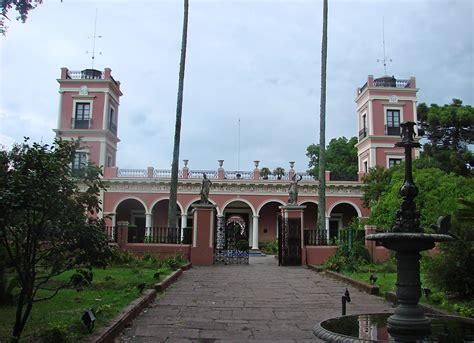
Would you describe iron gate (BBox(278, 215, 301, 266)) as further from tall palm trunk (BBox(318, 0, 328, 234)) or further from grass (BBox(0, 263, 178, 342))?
grass (BBox(0, 263, 178, 342))

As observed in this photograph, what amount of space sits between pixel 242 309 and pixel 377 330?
3216 mm

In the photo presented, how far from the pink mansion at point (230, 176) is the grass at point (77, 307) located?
20.8m

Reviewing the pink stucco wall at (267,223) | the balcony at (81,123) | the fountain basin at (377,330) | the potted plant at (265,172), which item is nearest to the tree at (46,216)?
the fountain basin at (377,330)

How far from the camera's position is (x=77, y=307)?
7.17 meters

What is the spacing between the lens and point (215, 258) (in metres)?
17.4

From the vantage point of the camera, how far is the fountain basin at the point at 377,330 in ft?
15.0

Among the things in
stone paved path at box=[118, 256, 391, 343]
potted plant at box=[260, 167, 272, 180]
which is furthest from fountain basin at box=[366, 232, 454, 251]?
potted plant at box=[260, 167, 272, 180]

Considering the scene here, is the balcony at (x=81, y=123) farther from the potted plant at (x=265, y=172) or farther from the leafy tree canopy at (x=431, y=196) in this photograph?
the leafy tree canopy at (x=431, y=196)

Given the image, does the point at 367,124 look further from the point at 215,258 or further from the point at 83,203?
the point at 83,203

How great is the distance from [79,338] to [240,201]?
92.8 feet

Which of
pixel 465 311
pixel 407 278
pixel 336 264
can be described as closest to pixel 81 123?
pixel 336 264

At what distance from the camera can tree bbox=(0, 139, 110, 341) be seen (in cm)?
465

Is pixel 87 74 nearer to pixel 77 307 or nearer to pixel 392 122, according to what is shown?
pixel 392 122

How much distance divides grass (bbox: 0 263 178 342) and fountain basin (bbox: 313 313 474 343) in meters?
2.74
